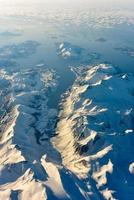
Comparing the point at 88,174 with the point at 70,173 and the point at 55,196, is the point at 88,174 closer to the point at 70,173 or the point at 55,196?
the point at 70,173

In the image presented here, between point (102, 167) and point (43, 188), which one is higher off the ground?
point (43, 188)

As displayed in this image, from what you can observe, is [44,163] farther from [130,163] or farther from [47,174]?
[130,163]

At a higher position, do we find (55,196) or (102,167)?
(55,196)

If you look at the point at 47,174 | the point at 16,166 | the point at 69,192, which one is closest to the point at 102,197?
the point at 69,192

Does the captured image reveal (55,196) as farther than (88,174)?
No

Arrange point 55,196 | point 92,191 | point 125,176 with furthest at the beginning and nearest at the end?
point 125,176
point 92,191
point 55,196

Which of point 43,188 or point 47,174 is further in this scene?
point 47,174

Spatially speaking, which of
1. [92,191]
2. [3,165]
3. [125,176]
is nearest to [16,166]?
[3,165]

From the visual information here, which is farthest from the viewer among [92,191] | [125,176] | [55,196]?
[125,176]
